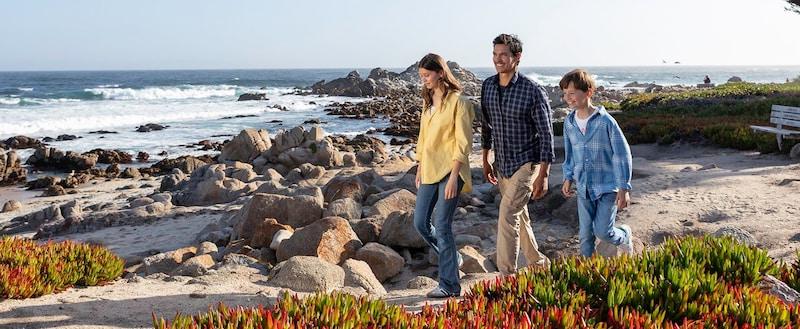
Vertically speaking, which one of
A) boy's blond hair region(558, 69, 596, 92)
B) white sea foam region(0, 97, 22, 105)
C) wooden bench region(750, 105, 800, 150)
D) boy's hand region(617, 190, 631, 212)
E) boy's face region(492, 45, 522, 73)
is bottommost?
white sea foam region(0, 97, 22, 105)

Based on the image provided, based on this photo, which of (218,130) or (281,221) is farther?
(218,130)

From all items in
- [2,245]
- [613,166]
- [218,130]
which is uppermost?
[613,166]

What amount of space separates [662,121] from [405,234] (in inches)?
456

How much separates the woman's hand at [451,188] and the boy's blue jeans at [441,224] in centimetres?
6

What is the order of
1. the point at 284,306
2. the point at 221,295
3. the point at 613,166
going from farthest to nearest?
the point at 221,295 < the point at 613,166 < the point at 284,306

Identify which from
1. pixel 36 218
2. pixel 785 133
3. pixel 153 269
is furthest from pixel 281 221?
pixel 785 133

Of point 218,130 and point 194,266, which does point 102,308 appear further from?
point 218,130

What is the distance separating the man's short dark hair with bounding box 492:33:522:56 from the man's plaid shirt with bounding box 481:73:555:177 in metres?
0.18

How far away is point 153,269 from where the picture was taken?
25.5 feet

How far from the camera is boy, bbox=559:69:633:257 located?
5070 millimetres

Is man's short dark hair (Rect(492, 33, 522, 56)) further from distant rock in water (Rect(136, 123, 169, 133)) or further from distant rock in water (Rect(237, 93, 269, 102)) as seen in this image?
distant rock in water (Rect(237, 93, 269, 102))

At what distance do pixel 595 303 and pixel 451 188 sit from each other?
1.44 metres

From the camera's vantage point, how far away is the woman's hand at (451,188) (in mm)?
5062

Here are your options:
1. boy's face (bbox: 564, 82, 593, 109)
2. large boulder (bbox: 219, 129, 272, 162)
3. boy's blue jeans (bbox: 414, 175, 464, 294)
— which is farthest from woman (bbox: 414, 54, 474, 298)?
large boulder (bbox: 219, 129, 272, 162)
